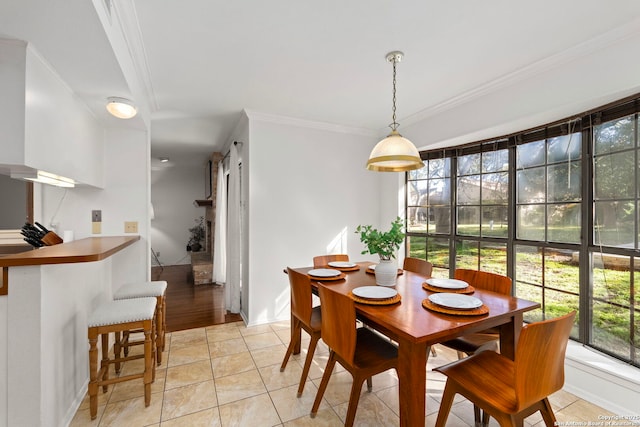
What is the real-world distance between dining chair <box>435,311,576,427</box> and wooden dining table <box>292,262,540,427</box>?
211mm

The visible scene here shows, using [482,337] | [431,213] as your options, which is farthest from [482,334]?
[431,213]

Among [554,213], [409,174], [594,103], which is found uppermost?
[594,103]

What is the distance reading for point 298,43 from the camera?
6.62 ft

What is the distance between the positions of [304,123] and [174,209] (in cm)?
526

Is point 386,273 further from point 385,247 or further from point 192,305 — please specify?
point 192,305

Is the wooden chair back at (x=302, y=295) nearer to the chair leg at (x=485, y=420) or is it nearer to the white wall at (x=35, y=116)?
the chair leg at (x=485, y=420)

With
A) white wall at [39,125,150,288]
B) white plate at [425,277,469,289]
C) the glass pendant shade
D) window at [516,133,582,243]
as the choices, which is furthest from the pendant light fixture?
white wall at [39,125,150,288]

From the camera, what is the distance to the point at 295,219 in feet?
11.8

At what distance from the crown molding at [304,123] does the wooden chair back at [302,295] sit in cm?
203

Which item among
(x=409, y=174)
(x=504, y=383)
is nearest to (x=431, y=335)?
(x=504, y=383)

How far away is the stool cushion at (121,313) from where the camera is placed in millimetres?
1797

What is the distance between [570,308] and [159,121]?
15.7ft

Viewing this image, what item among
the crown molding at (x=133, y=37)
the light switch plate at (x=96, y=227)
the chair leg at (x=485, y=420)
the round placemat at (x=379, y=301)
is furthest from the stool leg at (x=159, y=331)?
the chair leg at (x=485, y=420)

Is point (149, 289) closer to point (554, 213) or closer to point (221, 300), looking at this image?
point (221, 300)
